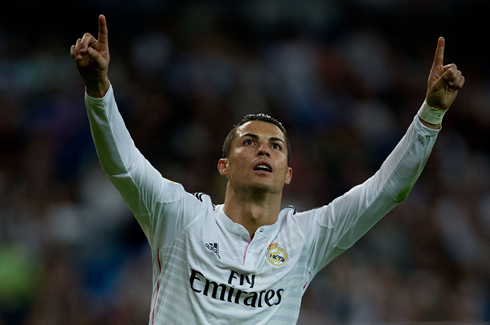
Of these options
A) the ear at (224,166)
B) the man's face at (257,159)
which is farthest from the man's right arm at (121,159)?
the ear at (224,166)

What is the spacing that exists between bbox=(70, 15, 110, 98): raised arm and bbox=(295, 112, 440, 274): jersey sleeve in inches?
64.1

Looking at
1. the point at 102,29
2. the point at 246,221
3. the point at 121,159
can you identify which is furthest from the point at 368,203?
the point at 102,29

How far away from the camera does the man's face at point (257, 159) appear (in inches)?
144

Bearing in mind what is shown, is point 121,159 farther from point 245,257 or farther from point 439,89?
point 439,89

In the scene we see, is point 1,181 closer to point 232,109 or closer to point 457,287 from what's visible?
point 232,109

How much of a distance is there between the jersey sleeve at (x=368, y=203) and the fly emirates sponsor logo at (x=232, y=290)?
19.5 inches

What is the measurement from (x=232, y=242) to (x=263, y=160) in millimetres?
568

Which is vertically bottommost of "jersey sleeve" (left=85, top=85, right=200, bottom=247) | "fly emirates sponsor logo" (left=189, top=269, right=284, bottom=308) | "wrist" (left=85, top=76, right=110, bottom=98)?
"fly emirates sponsor logo" (left=189, top=269, right=284, bottom=308)

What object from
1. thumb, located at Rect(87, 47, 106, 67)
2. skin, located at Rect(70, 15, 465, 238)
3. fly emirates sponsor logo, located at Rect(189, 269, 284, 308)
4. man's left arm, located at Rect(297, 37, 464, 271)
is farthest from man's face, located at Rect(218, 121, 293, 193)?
thumb, located at Rect(87, 47, 106, 67)

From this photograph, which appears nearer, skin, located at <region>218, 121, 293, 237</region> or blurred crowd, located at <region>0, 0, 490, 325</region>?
skin, located at <region>218, 121, 293, 237</region>

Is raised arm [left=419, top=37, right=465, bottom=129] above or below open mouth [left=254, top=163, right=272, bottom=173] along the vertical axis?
above

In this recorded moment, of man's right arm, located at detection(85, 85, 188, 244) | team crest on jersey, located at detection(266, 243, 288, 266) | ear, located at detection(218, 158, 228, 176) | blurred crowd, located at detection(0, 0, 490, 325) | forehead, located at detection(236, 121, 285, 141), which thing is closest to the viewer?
man's right arm, located at detection(85, 85, 188, 244)

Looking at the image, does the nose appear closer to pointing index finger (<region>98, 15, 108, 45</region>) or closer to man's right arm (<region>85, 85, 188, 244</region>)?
man's right arm (<region>85, 85, 188, 244</region>)

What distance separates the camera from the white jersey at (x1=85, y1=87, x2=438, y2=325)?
321 centimetres
